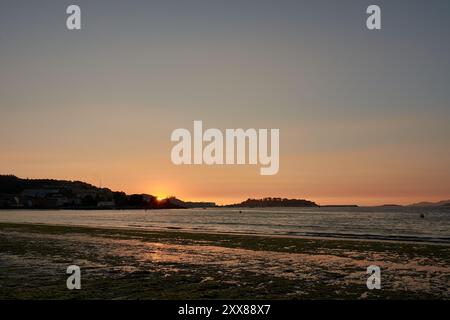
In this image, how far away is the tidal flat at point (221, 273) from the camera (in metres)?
19.3

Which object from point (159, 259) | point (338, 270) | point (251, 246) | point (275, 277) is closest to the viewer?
point (275, 277)

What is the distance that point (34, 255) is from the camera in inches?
1312

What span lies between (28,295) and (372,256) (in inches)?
1011

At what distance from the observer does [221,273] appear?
25234mm

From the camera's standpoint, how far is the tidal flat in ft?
63.2

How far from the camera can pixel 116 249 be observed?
3853 centimetres
